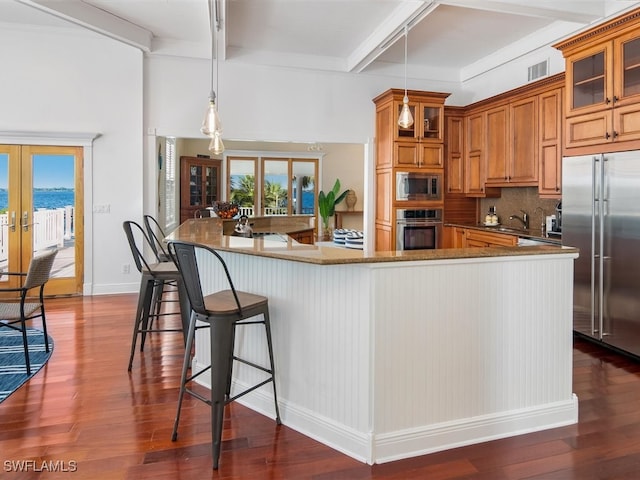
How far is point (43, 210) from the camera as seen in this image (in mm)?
5480

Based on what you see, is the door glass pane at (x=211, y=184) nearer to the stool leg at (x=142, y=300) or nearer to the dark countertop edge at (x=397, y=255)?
the stool leg at (x=142, y=300)

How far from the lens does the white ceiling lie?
4363 mm

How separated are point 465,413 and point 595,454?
2.05 feet

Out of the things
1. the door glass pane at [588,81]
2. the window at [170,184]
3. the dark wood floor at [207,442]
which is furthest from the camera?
the window at [170,184]

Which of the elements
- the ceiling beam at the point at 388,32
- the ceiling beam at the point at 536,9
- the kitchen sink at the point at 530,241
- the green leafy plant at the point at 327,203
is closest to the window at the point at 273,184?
the green leafy plant at the point at 327,203

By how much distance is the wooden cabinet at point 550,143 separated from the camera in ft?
15.0

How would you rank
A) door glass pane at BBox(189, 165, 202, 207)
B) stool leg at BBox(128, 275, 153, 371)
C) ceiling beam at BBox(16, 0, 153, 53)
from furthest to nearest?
1. door glass pane at BBox(189, 165, 202, 207)
2. ceiling beam at BBox(16, 0, 153, 53)
3. stool leg at BBox(128, 275, 153, 371)

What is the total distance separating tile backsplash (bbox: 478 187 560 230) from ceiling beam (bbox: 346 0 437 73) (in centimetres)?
247

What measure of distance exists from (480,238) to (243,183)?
6.81 meters

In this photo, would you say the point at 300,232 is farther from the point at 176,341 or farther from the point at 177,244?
the point at 177,244

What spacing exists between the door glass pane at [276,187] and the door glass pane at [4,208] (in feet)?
20.0

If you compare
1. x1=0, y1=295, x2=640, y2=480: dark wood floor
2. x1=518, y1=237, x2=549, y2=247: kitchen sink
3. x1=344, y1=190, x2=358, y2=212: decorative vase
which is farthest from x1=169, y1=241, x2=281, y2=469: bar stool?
x1=344, y1=190, x2=358, y2=212: decorative vase

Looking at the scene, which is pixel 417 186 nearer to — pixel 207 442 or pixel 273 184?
pixel 207 442

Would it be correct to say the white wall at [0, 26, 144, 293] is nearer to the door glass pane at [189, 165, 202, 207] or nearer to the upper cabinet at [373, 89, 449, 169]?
the upper cabinet at [373, 89, 449, 169]
